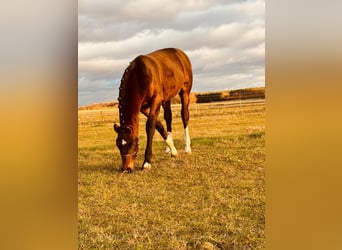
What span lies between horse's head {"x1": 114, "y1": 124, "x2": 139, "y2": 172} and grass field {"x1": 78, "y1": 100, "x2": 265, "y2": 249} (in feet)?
0.14

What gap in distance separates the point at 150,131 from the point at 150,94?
235 millimetres

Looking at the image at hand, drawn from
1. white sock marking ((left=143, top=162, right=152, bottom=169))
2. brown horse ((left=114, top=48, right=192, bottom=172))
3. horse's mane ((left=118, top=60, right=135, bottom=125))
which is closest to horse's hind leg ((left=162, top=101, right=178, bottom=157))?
brown horse ((left=114, top=48, right=192, bottom=172))

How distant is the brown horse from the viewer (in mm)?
3246

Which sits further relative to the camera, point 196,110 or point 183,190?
point 196,110

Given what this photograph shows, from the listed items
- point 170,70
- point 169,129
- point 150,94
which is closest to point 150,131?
point 169,129

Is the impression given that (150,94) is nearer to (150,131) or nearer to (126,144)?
(150,131)

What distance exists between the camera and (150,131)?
10.8ft

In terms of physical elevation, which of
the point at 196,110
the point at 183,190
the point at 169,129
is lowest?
the point at 183,190

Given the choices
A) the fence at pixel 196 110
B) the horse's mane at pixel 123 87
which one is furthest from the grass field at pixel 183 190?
the horse's mane at pixel 123 87

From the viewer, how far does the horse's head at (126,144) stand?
10.8ft

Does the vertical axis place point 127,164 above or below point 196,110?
below

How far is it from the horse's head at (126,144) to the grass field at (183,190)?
0.04m

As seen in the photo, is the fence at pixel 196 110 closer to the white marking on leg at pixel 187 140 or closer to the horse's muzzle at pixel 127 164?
the white marking on leg at pixel 187 140
